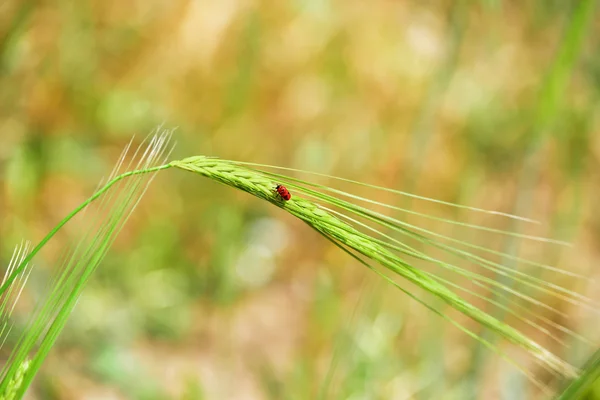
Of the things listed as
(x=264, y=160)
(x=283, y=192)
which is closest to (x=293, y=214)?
(x=283, y=192)

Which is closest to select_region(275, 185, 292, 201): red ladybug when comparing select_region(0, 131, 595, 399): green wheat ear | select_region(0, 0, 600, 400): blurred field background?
select_region(0, 131, 595, 399): green wheat ear

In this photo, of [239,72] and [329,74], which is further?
[329,74]

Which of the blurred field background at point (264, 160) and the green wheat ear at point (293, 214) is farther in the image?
the blurred field background at point (264, 160)

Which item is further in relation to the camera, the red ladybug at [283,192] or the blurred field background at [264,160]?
the blurred field background at [264,160]

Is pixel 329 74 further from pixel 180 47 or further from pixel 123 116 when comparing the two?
pixel 123 116

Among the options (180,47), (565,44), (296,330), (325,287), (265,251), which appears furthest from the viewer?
(180,47)

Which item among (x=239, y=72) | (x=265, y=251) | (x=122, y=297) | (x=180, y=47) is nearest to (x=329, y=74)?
(x=239, y=72)

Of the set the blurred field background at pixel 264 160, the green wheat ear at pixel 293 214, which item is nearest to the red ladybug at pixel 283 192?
the green wheat ear at pixel 293 214

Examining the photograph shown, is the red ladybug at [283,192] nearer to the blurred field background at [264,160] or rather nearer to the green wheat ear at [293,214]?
the green wheat ear at [293,214]
